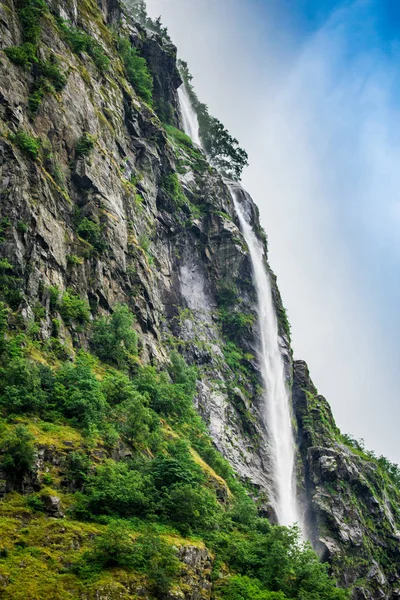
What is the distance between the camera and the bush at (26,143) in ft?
104

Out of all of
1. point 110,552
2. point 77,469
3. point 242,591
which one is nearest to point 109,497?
point 77,469

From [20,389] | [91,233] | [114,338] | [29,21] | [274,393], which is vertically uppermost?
[29,21]

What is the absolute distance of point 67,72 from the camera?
39.8 m

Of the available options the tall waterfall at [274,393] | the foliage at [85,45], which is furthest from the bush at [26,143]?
the tall waterfall at [274,393]

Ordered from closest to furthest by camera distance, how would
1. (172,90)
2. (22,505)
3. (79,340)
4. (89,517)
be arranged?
(22,505), (89,517), (79,340), (172,90)

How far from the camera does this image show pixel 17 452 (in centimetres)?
1892

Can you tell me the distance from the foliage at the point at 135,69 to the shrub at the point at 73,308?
37405 millimetres

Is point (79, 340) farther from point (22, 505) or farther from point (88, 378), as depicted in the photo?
point (22, 505)

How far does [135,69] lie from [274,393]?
41.1 metres

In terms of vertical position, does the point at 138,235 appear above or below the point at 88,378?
above

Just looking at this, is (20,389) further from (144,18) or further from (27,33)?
(144,18)

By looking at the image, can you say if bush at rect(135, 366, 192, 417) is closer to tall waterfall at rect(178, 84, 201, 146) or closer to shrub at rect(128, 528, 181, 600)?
shrub at rect(128, 528, 181, 600)

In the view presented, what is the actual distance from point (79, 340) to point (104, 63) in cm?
3003

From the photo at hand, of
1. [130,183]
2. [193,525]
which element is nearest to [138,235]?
[130,183]
